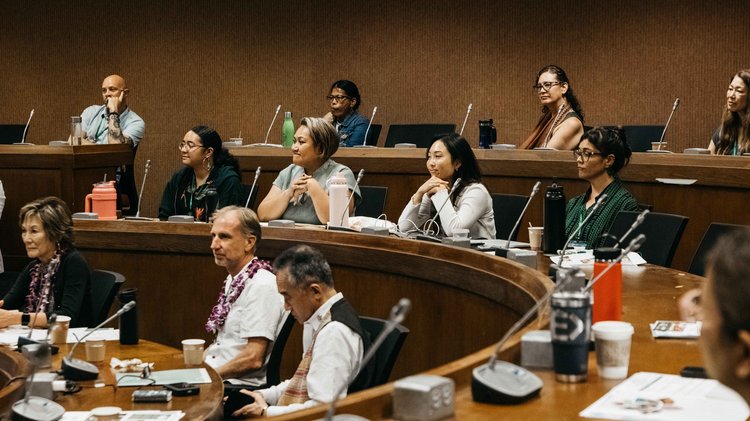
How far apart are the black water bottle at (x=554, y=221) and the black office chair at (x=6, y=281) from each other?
302 cm

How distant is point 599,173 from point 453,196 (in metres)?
0.67

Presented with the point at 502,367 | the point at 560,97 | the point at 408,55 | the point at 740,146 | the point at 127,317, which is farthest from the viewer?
the point at 408,55

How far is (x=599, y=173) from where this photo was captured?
4.69m

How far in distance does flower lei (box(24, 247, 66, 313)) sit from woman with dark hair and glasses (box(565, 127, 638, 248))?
7.03ft

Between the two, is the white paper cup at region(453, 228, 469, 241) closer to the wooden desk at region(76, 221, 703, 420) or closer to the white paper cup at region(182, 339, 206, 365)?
the wooden desk at region(76, 221, 703, 420)

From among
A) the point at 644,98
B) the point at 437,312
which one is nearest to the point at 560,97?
the point at 644,98

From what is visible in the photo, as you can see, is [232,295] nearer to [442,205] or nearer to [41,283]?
[41,283]

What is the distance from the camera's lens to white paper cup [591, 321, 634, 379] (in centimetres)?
210

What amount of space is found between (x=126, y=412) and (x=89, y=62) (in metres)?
7.30

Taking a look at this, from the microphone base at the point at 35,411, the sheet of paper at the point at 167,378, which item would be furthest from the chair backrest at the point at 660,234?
the microphone base at the point at 35,411

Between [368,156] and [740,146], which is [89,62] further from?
[740,146]

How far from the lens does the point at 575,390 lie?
2037 millimetres

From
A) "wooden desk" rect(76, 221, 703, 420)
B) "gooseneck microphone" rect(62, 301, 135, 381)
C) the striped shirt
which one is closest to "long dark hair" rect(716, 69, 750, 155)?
the striped shirt

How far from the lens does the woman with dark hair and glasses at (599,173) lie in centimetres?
458
